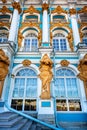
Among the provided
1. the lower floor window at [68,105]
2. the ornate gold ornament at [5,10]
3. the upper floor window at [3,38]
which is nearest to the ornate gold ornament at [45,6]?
the ornate gold ornament at [5,10]

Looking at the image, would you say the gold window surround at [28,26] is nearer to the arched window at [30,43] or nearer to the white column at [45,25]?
the white column at [45,25]

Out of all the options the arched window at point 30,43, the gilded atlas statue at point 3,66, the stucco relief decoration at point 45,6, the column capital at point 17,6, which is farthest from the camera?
the stucco relief decoration at point 45,6

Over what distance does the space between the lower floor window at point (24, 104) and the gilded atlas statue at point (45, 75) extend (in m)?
0.96

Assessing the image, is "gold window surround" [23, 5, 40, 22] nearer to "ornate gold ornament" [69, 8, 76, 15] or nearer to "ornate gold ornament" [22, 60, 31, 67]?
"ornate gold ornament" [69, 8, 76, 15]

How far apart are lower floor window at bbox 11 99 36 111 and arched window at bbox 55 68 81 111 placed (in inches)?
64.2

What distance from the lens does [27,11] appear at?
42.8ft

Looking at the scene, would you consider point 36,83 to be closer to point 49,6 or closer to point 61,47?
point 61,47

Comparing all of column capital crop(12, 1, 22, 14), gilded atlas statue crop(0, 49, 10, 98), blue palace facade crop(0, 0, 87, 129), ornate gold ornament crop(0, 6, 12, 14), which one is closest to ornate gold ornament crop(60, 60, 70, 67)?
blue palace facade crop(0, 0, 87, 129)

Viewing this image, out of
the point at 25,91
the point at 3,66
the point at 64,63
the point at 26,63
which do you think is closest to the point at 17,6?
the point at 26,63

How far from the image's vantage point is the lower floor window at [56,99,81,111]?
8369 millimetres

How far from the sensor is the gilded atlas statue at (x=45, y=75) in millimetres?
8114

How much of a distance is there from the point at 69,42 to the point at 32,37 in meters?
3.47

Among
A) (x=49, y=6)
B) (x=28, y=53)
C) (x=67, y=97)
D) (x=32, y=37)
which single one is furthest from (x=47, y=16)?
(x=67, y=97)

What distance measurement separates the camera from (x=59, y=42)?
38.1 feet
